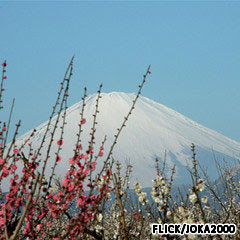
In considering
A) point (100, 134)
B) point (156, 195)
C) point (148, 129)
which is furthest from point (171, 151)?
point (156, 195)

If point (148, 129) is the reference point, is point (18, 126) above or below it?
below

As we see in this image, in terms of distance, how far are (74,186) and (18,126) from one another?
1.83ft

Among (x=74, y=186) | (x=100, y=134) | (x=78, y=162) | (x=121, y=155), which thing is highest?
(x=100, y=134)

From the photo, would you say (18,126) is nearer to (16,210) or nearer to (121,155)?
(16,210)

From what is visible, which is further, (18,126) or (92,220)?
(92,220)

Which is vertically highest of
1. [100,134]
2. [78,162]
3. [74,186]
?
[100,134]

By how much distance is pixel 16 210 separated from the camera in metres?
3.16

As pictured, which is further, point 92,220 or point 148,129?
point 148,129

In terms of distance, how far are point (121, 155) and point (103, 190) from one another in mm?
179140

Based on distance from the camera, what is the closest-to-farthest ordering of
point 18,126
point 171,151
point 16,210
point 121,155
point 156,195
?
1. point 18,126
2. point 16,210
3. point 156,195
4. point 121,155
5. point 171,151

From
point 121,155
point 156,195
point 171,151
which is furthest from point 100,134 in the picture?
point 156,195

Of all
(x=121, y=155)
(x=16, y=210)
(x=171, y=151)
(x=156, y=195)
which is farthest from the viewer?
(x=171, y=151)

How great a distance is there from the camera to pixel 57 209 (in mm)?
3035

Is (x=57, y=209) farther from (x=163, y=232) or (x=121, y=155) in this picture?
(x=121, y=155)
